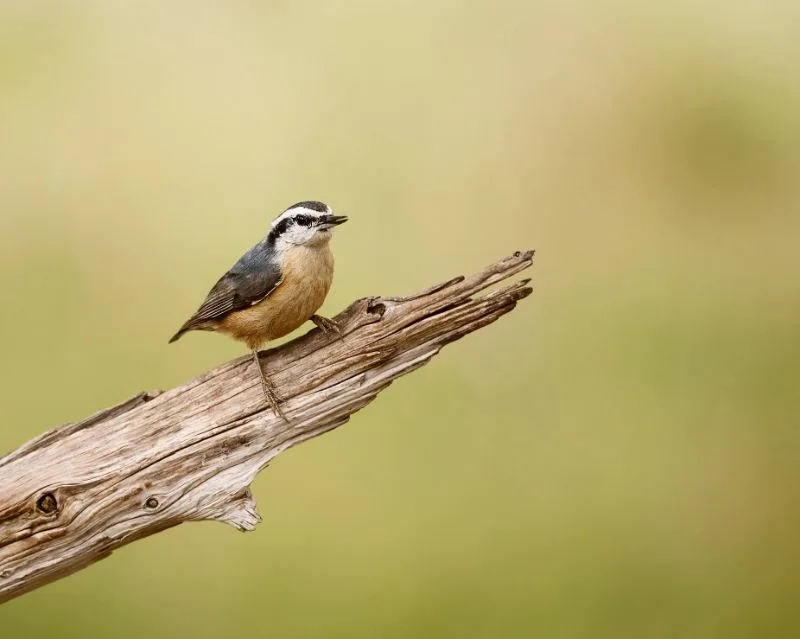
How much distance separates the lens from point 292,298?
410cm

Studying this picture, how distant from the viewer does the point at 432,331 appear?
13.0ft

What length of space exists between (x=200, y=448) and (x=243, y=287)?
0.73m

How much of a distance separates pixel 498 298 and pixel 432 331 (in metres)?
0.32

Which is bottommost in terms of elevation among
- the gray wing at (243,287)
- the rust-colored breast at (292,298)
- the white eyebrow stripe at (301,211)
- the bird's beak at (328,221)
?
the rust-colored breast at (292,298)

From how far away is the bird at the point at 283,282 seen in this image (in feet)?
13.4

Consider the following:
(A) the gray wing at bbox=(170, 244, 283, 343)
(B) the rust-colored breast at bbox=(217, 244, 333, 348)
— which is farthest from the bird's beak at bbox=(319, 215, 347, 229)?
(A) the gray wing at bbox=(170, 244, 283, 343)

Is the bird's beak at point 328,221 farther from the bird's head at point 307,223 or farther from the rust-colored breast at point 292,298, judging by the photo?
the rust-colored breast at point 292,298

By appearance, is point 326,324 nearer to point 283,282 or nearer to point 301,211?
point 283,282

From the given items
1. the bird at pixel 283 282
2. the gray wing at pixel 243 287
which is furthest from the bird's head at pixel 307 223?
the gray wing at pixel 243 287

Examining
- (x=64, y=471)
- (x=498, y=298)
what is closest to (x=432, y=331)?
(x=498, y=298)

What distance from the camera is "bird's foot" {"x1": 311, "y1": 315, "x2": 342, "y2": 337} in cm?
413

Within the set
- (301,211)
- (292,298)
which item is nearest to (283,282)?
(292,298)

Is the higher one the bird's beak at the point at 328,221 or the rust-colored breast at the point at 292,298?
the bird's beak at the point at 328,221

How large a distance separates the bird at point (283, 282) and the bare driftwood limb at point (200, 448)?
13 centimetres
